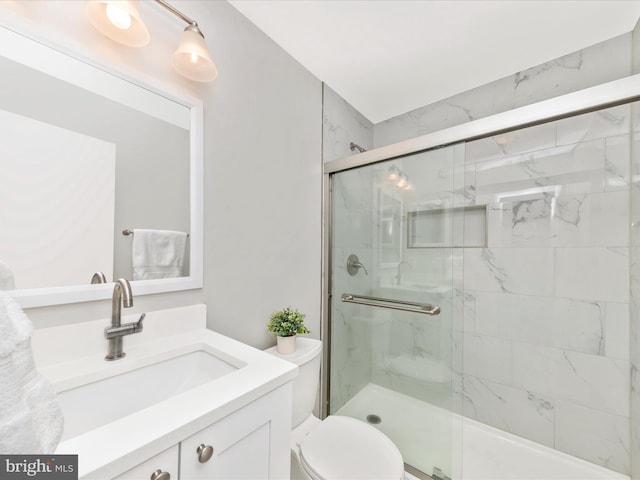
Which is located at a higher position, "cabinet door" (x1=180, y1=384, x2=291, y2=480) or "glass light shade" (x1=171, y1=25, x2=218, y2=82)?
"glass light shade" (x1=171, y1=25, x2=218, y2=82)

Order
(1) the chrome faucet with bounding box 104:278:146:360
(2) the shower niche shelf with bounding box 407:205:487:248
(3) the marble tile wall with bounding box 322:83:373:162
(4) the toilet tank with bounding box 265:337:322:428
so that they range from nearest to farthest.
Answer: (1) the chrome faucet with bounding box 104:278:146:360, (4) the toilet tank with bounding box 265:337:322:428, (2) the shower niche shelf with bounding box 407:205:487:248, (3) the marble tile wall with bounding box 322:83:373:162

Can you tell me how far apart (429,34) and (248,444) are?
180 centimetres

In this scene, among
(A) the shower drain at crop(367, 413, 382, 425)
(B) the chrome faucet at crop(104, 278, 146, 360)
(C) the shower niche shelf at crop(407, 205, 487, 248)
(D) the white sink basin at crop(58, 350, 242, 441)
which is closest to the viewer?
(D) the white sink basin at crop(58, 350, 242, 441)

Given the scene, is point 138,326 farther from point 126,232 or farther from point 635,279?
point 635,279

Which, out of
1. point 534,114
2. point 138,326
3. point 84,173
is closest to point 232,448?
point 138,326

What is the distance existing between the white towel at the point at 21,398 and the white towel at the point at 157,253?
56 centimetres

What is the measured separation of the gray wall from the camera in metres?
0.83

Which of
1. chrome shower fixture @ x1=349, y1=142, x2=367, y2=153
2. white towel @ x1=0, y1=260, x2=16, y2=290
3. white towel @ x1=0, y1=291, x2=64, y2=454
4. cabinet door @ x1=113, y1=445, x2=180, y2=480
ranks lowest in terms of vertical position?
cabinet door @ x1=113, y1=445, x2=180, y2=480

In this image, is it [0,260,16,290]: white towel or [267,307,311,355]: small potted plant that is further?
[267,307,311,355]: small potted plant

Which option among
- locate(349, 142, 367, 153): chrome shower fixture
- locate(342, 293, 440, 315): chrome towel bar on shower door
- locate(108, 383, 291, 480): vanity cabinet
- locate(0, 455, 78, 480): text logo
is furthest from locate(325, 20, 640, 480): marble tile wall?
locate(0, 455, 78, 480): text logo

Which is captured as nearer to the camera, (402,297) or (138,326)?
(138,326)

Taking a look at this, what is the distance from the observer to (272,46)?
4.50 feet

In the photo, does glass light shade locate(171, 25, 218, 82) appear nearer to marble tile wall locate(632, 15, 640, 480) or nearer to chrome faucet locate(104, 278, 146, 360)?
chrome faucet locate(104, 278, 146, 360)

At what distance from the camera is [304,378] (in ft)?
3.83
